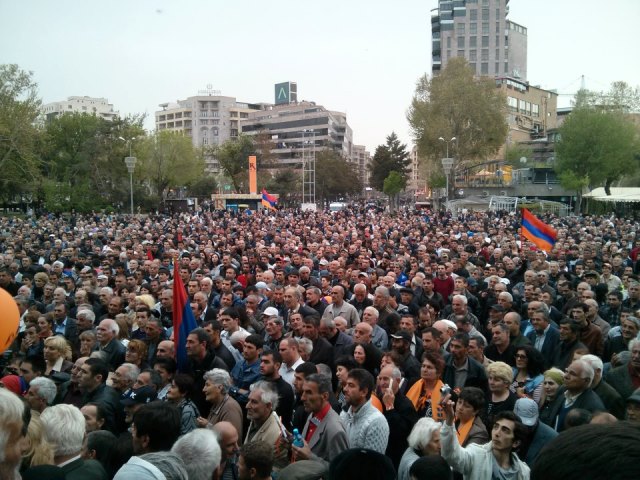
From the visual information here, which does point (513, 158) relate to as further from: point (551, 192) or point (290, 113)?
point (290, 113)

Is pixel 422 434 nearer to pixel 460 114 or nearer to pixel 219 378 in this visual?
pixel 219 378

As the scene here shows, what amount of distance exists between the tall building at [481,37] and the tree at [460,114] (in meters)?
47.1

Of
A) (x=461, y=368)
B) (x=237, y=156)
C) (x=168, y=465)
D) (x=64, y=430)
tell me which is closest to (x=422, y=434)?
(x=168, y=465)

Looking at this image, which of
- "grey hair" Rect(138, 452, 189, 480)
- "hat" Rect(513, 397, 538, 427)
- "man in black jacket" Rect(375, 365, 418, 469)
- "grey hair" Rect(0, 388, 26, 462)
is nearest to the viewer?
"grey hair" Rect(0, 388, 26, 462)

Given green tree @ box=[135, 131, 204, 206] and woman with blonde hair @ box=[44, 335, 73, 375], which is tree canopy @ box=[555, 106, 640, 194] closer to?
green tree @ box=[135, 131, 204, 206]

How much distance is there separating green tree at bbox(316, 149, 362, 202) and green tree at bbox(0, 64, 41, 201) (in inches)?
2055

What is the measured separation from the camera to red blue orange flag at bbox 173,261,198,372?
569cm

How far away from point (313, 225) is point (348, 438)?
23304 millimetres

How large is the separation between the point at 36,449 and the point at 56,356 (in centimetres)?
308

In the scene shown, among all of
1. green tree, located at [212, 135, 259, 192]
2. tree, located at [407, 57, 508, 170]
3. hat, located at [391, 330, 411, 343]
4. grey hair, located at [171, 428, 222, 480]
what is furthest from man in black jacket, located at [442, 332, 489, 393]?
green tree, located at [212, 135, 259, 192]

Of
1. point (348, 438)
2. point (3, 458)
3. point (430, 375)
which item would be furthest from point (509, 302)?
point (3, 458)

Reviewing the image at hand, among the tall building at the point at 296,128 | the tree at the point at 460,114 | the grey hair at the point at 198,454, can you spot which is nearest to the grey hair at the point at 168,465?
the grey hair at the point at 198,454

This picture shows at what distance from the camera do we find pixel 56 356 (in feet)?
Answer: 19.9

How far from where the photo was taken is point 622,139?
52531 millimetres
